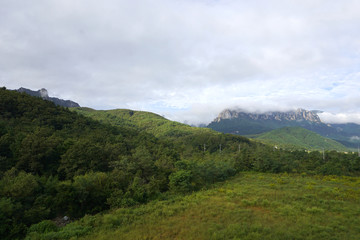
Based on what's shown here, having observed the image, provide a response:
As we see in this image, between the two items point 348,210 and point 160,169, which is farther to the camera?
point 160,169

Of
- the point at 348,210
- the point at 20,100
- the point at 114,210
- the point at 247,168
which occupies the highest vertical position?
the point at 20,100

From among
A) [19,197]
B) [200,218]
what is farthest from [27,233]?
[200,218]

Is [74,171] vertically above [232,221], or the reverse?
[232,221]

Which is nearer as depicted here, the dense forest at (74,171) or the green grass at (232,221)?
the green grass at (232,221)

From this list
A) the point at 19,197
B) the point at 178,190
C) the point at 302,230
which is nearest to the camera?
the point at 302,230

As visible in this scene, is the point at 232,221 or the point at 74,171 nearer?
the point at 232,221

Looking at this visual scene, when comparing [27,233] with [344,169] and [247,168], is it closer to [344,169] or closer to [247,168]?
[247,168]

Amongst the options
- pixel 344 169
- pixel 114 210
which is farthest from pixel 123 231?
pixel 344 169

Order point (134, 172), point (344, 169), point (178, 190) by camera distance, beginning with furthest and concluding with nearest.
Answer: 1. point (344, 169)
2. point (134, 172)
3. point (178, 190)

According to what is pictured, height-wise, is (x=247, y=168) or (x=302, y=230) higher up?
(x=302, y=230)

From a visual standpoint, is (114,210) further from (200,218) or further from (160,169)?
(160,169)

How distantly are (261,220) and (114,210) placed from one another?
48.5 ft

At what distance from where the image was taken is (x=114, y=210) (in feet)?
62.6

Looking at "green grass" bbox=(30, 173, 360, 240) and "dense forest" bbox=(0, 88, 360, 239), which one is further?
"dense forest" bbox=(0, 88, 360, 239)
